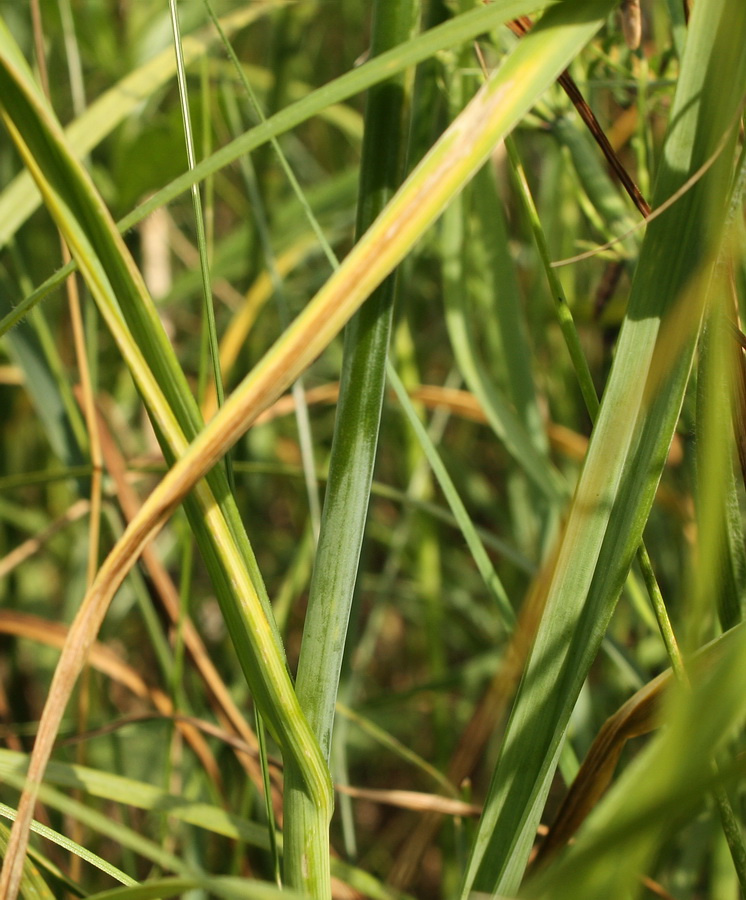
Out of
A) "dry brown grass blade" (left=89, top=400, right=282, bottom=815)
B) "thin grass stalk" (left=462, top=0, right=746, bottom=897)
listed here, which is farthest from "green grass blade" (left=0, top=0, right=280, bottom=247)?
"thin grass stalk" (left=462, top=0, right=746, bottom=897)

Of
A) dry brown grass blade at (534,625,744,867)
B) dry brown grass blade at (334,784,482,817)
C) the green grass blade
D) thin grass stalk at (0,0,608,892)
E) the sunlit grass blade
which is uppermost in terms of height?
the green grass blade

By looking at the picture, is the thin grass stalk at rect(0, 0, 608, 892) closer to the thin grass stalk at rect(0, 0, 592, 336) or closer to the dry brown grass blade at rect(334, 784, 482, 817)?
the thin grass stalk at rect(0, 0, 592, 336)

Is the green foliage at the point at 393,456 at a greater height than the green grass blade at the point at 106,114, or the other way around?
the green grass blade at the point at 106,114

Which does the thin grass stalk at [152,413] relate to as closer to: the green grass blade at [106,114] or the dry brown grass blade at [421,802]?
the dry brown grass blade at [421,802]

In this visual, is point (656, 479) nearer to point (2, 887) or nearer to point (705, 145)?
point (705, 145)

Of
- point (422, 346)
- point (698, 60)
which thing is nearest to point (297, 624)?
point (422, 346)

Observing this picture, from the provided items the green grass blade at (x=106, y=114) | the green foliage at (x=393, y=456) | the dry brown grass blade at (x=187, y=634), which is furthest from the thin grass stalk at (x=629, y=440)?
the green grass blade at (x=106, y=114)
